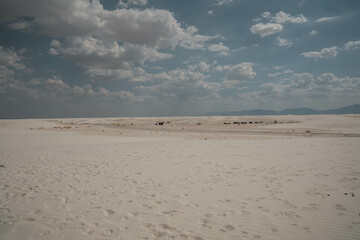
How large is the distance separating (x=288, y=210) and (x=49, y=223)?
6.51 metres

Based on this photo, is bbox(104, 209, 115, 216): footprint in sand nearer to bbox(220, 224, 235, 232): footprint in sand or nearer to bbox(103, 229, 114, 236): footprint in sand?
bbox(103, 229, 114, 236): footprint in sand

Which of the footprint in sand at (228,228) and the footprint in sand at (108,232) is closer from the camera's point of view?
the footprint in sand at (108,232)

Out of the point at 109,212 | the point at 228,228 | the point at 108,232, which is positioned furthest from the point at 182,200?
the point at 108,232

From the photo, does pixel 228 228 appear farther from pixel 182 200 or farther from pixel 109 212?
pixel 109 212

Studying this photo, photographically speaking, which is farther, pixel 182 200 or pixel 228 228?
pixel 182 200

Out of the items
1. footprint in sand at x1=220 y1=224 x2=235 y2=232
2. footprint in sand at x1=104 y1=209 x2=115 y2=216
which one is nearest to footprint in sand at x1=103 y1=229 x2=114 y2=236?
footprint in sand at x1=104 y1=209 x2=115 y2=216

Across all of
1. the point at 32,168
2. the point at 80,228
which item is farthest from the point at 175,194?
the point at 32,168

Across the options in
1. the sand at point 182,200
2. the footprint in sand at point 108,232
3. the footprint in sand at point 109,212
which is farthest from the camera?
the footprint in sand at point 109,212

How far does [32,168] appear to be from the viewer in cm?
1104

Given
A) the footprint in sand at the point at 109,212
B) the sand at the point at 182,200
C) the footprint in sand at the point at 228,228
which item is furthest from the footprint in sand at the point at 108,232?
the footprint in sand at the point at 228,228

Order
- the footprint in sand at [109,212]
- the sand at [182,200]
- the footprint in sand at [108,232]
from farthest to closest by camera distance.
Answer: the footprint in sand at [109,212] → the sand at [182,200] → the footprint in sand at [108,232]

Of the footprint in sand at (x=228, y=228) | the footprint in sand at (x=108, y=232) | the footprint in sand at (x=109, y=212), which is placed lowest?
the footprint in sand at (x=228, y=228)

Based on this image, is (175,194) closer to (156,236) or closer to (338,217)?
(156,236)

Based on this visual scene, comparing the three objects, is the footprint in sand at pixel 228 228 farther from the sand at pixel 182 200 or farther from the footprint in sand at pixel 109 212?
the footprint in sand at pixel 109 212
